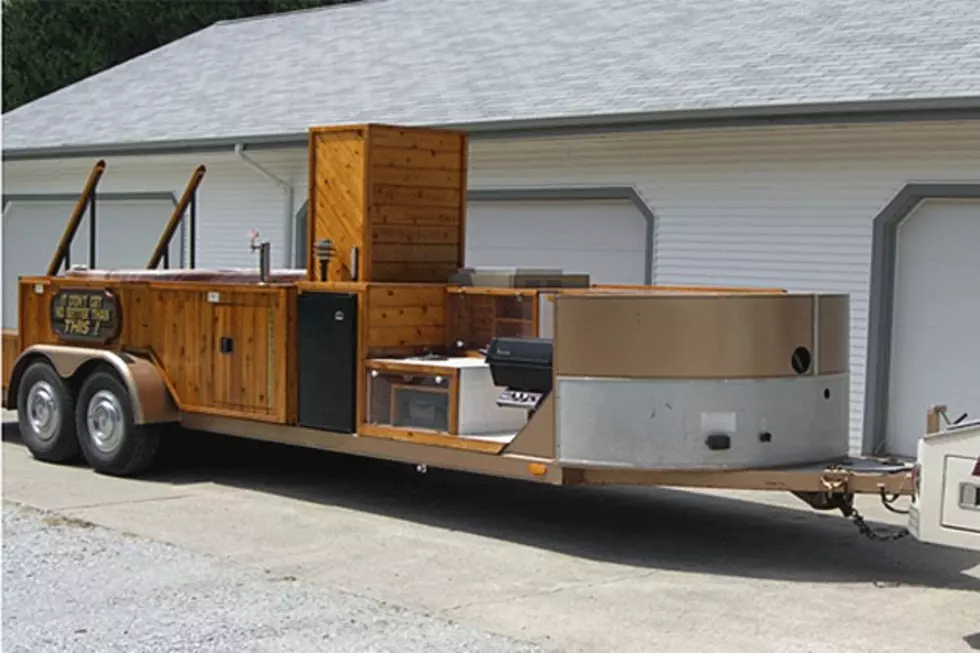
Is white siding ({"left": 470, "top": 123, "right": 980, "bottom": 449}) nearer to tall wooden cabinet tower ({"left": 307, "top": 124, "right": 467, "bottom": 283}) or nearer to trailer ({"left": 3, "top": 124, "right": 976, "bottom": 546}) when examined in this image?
trailer ({"left": 3, "top": 124, "right": 976, "bottom": 546})

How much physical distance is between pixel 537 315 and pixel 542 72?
7314 millimetres

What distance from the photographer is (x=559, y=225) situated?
15.7 metres

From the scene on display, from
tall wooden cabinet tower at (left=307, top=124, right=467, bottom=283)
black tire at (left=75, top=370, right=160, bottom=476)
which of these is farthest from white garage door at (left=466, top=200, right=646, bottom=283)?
black tire at (left=75, top=370, right=160, bottom=476)

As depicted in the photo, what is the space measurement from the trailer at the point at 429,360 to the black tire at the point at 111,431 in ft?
Result: 0.06

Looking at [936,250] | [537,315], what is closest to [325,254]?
[537,315]

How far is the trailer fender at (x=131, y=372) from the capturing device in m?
11.7

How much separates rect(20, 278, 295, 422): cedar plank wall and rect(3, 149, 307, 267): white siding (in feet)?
20.9

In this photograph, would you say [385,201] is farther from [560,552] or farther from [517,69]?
[517,69]

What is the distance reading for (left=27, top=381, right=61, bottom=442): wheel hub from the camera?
41.2 feet

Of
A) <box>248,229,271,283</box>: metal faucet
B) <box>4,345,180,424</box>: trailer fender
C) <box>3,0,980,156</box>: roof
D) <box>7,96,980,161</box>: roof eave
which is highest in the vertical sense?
<box>3,0,980,156</box>: roof

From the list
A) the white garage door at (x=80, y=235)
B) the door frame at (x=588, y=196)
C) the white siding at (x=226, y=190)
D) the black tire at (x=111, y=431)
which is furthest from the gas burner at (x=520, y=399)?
the white garage door at (x=80, y=235)

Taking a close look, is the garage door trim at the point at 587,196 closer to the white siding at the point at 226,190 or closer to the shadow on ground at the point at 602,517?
the white siding at the point at 226,190

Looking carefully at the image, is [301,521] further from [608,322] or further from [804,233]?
[804,233]

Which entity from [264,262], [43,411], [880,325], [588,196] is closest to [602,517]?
[264,262]
